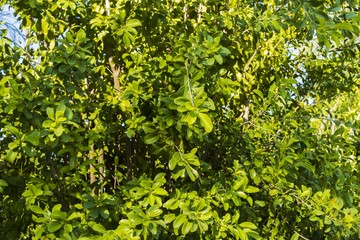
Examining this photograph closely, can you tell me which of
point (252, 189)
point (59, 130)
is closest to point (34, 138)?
point (59, 130)

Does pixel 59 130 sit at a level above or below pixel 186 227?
above

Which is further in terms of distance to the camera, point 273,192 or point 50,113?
point 273,192

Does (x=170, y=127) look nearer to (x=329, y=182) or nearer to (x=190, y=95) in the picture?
(x=190, y=95)

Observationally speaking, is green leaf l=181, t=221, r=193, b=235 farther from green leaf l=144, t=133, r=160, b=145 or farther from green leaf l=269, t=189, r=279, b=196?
green leaf l=269, t=189, r=279, b=196

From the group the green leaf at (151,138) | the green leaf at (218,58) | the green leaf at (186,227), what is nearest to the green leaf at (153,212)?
the green leaf at (186,227)

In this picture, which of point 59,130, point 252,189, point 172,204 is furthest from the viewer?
point 252,189

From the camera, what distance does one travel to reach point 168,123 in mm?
2260

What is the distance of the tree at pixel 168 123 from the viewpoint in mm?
2270

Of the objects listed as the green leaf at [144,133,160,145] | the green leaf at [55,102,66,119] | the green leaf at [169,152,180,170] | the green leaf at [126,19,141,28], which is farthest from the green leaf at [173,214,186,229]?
the green leaf at [126,19,141,28]

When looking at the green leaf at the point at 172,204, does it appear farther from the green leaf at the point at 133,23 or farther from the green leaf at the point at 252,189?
the green leaf at the point at 133,23

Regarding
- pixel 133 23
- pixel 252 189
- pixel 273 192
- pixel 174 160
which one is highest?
pixel 133 23

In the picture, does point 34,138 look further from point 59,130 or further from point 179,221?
point 179,221

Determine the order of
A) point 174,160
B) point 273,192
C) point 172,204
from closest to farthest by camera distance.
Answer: point 174,160, point 172,204, point 273,192

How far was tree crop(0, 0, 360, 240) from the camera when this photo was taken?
2270mm
